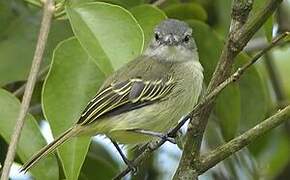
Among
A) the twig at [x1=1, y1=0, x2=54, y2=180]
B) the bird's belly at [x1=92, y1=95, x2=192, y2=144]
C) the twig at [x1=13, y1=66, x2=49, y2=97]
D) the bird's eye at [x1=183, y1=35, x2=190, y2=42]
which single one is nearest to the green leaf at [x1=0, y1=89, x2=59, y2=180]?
the twig at [x1=1, y1=0, x2=54, y2=180]

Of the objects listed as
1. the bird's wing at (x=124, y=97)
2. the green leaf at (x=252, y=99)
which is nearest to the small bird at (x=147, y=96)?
the bird's wing at (x=124, y=97)

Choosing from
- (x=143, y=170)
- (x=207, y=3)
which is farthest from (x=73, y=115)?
(x=207, y=3)

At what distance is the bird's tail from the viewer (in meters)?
3.13

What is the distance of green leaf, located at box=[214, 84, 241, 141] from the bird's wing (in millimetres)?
247

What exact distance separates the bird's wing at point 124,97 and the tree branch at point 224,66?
758 mm

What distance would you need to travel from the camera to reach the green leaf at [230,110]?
392cm

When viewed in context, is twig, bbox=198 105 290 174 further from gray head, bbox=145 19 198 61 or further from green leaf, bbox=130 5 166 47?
gray head, bbox=145 19 198 61

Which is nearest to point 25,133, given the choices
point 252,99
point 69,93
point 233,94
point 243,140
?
point 69,93

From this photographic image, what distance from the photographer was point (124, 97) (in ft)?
12.1

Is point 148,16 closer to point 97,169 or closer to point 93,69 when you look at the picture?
point 93,69

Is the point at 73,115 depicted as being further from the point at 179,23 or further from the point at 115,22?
the point at 179,23

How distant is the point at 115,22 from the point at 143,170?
4.26ft

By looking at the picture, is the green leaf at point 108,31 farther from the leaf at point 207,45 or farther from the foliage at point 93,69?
the leaf at point 207,45

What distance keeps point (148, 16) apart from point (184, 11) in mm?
809
